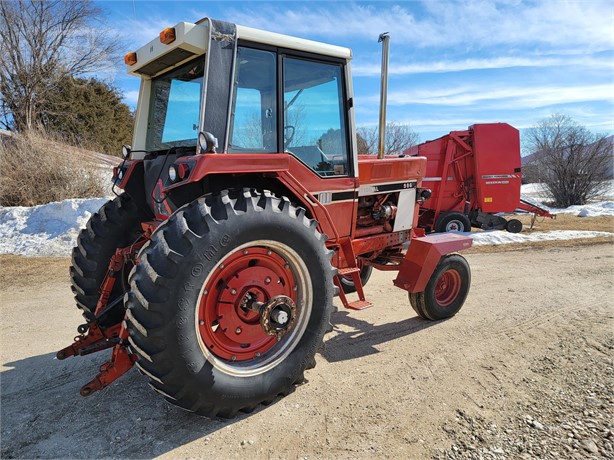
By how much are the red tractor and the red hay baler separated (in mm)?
6779

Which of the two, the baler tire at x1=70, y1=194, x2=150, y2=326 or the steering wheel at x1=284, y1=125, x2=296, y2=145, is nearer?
the steering wheel at x1=284, y1=125, x2=296, y2=145

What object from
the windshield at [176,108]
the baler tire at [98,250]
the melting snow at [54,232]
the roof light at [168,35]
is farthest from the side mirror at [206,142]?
→ the melting snow at [54,232]

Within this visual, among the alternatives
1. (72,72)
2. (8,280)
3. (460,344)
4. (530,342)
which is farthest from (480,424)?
(72,72)

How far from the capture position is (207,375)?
2.59 meters

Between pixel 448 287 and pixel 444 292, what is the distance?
0.24 feet

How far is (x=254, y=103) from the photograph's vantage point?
3275mm

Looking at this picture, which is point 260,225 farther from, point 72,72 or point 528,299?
point 72,72

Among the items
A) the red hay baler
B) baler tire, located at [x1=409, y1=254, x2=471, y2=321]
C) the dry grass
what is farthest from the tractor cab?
the dry grass

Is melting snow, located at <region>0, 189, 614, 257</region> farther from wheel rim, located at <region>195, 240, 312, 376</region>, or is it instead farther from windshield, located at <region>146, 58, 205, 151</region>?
wheel rim, located at <region>195, 240, 312, 376</region>

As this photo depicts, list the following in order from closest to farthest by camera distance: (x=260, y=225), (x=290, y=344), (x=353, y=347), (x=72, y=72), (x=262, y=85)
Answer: (x=260, y=225) → (x=290, y=344) → (x=262, y=85) → (x=353, y=347) → (x=72, y=72)

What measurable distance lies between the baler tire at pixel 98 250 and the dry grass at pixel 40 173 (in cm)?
898

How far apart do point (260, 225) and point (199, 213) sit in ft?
1.33

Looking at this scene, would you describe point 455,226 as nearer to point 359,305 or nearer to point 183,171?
point 359,305

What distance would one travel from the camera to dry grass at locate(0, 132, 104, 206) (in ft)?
36.7
